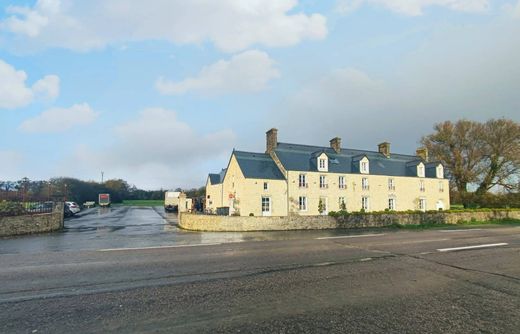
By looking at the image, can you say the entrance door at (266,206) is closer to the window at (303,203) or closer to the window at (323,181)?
the window at (303,203)

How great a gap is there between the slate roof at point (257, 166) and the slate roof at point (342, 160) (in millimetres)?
1238

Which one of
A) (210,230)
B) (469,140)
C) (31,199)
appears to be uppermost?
(469,140)

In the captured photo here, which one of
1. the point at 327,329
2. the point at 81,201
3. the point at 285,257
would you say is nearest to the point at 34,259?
the point at 285,257

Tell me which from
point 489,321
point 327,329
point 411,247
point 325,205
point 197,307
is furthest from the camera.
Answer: point 325,205

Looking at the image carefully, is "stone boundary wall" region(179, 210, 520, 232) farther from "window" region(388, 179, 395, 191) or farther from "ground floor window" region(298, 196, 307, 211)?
"window" region(388, 179, 395, 191)

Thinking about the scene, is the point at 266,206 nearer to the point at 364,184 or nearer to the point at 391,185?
the point at 364,184

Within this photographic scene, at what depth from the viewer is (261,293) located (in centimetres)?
622

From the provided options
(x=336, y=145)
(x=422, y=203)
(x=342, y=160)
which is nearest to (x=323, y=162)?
(x=342, y=160)

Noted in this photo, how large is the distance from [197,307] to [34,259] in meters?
8.37

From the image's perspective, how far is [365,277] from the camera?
7.58m

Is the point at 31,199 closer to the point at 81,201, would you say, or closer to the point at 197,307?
the point at 197,307

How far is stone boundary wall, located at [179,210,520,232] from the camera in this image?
22.2 meters

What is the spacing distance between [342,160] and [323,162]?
13.8 feet

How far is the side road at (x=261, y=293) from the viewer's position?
4.74 metres
